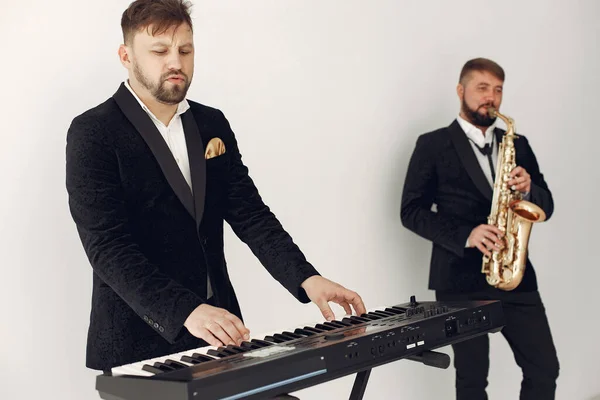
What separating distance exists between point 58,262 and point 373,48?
192 centimetres

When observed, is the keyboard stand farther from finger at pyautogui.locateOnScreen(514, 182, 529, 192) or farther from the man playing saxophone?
finger at pyautogui.locateOnScreen(514, 182, 529, 192)

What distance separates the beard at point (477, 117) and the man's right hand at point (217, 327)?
233 cm

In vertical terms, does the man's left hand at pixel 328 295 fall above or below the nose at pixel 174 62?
below

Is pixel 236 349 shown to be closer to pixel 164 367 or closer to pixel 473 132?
pixel 164 367

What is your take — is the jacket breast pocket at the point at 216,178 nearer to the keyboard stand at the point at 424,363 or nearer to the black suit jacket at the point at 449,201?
the keyboard stand at the point at 424,363

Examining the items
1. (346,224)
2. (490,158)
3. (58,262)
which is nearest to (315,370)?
(58,262)

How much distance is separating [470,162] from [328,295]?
1765 mm

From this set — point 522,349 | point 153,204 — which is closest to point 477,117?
point 522,349

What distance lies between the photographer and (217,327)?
1.89 metres

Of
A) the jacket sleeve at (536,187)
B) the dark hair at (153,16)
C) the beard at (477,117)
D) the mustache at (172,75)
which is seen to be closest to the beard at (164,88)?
the mustache at (172,75)

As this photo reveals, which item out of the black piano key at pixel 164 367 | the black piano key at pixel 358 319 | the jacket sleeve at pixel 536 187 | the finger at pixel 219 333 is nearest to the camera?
the black piano key at pixel 164 367

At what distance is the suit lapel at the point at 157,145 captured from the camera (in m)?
2.31

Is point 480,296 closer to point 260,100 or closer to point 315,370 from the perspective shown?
point 260,100

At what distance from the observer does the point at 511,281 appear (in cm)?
370
